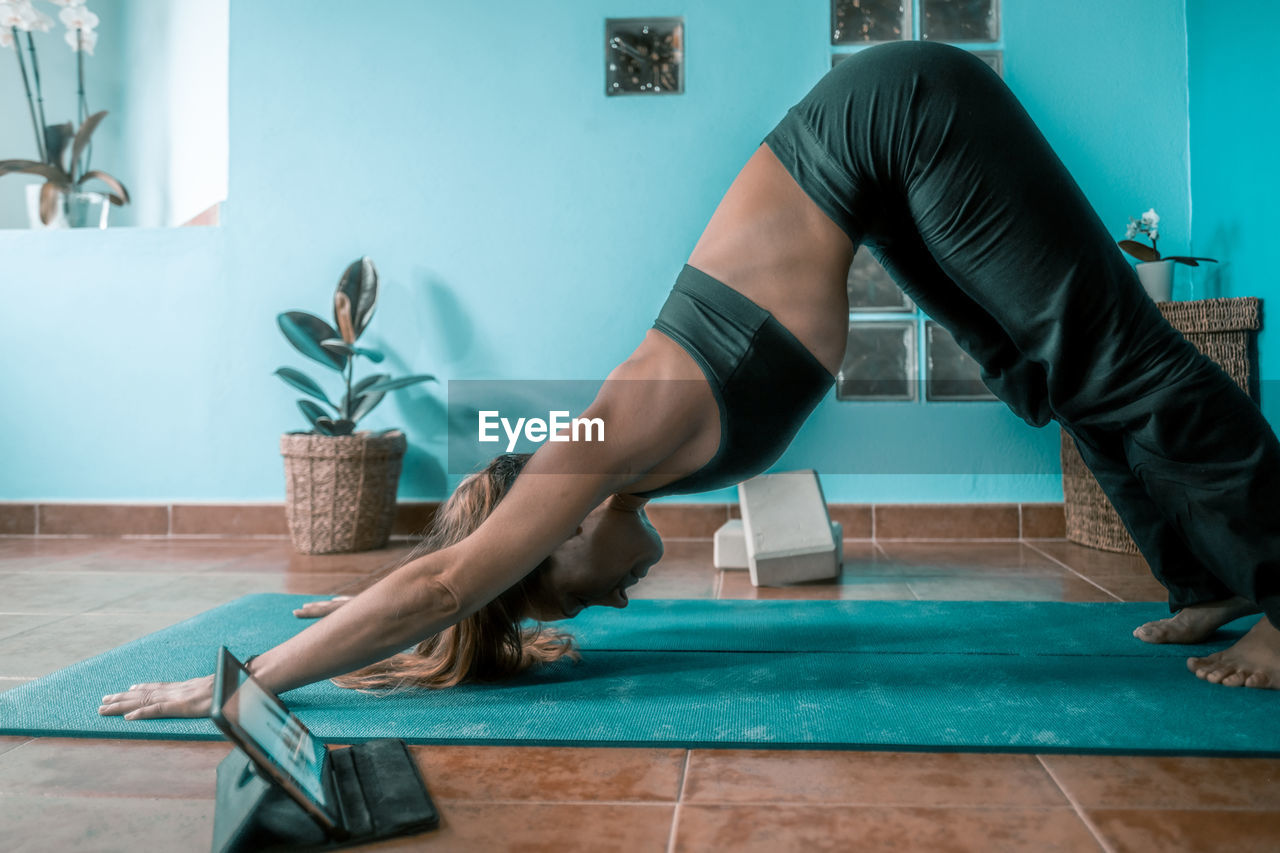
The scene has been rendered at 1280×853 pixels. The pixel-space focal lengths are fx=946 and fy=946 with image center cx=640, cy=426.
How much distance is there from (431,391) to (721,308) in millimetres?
1981

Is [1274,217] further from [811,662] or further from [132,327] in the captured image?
[132,327]

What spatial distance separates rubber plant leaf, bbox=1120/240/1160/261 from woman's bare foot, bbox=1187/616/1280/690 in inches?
58.5

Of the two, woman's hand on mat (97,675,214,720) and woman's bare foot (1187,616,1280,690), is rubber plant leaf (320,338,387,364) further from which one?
woman's bare foot (1187,616,1280,690)

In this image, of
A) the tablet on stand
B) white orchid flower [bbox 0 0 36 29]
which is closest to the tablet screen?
the tablet on stand

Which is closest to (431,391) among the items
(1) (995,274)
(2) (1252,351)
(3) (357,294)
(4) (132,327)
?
(3) (357,294)

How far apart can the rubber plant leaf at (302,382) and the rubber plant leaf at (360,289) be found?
163 mm

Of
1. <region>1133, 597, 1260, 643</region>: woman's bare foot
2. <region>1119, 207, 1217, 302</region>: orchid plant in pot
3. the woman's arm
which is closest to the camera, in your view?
the woman's arm

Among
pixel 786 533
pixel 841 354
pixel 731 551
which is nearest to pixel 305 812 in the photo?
pixel 841 354

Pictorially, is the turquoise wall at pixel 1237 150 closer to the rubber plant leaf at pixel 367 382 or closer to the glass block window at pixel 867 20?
the glass block window at pixel 867 20

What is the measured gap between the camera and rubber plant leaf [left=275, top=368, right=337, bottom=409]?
2.74 metres

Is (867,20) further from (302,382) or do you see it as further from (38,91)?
(38,91)

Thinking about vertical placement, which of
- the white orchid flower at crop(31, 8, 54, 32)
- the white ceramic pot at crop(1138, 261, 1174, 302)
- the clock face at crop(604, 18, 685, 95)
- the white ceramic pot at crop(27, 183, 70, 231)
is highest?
the white orchid flower at crop(31, 8, 54, 32)

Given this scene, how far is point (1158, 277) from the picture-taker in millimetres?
2648

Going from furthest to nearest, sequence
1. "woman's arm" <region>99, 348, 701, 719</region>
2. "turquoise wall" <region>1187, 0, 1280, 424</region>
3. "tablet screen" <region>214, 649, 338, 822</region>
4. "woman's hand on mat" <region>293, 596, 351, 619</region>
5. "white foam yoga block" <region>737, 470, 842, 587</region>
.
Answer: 1. "turquoise wall" <region>1187, 0, 1280, 424</region>
2. "white foam yoga block" <region>737, 470, 842, 587</region>
3. "woman's hand on mat" <region>293, 596, 351, 619</region>
4. "woman's arm" <region>99, 348, 701, 719</region>
5. "tablet screen" <region>214, 649, 338, 822</region>
